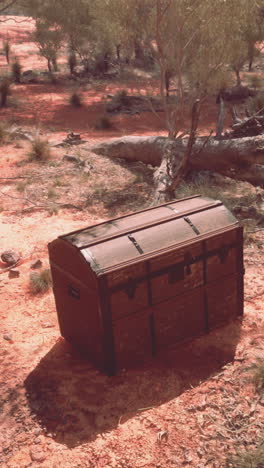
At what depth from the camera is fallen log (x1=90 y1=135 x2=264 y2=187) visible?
919 centimetres

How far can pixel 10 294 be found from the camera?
248 inches

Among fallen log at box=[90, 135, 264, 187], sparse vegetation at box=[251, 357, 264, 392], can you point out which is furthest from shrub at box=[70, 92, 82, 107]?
sparse vegetation at box=[251, 357, 264, 392]

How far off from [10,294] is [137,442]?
304 centimetres

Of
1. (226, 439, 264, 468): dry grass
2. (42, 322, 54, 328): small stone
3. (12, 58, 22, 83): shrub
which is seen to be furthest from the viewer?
(12, 58, 22, 83): shrub

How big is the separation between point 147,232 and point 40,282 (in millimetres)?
2277

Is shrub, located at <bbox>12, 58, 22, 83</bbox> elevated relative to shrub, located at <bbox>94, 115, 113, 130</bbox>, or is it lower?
elevated

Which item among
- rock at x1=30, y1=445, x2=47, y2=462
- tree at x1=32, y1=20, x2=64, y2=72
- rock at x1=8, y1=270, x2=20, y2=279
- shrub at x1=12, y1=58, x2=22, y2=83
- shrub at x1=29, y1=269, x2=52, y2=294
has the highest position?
tree at x1=32, y1=20, x2=64, y2=72

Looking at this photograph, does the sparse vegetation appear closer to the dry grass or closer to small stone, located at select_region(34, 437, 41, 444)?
the dry grass

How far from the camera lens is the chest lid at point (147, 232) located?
4281 millimetres

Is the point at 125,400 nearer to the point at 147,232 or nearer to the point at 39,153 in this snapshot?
the point at 147,232

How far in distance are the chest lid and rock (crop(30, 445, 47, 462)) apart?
141 cm

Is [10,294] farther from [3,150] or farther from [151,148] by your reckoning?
[3,150]

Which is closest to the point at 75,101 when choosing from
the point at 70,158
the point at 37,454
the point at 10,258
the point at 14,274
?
the point at 70,158

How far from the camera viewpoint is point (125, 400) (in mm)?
4250
